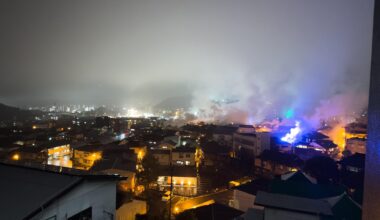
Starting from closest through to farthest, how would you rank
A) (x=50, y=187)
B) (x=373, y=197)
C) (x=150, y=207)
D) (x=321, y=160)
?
(x=373, y=197), (x=50, y=187), (x=150, y=207), (x=321, y=160)

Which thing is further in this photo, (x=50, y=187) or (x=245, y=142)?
(x=245, y=142)

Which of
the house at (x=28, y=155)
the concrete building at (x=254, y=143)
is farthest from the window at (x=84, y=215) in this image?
the concrete building at (x=254, y=143)

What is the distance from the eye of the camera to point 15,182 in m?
6.03

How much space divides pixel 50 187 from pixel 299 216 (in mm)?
7488

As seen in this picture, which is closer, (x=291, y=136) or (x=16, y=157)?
(x=16, y=157)

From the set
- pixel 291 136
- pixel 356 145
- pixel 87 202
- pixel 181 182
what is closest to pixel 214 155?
pixel 181 182

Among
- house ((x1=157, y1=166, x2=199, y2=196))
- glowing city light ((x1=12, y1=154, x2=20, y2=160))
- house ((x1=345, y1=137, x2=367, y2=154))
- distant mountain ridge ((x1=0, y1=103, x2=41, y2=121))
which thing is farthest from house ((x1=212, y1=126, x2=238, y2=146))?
distant mountain ridge ((x1=0, y1=103, x2=41, y2=121))

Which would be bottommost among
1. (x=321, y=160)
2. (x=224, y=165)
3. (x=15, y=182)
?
(x=224, y=165)

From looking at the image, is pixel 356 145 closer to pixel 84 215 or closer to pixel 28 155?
pixel 84 215

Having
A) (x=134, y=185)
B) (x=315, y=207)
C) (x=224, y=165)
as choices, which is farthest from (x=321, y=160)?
(x=134, y=185)

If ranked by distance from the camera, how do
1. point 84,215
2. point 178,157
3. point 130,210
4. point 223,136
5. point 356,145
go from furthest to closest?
point 223,136 < point 356,145 < point 178,157 < point 130,210 < point 84,215

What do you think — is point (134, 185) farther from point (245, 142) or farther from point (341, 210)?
point (245, 142)

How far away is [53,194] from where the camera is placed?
543 centimetres

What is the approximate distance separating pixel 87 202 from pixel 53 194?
3.37 ft
